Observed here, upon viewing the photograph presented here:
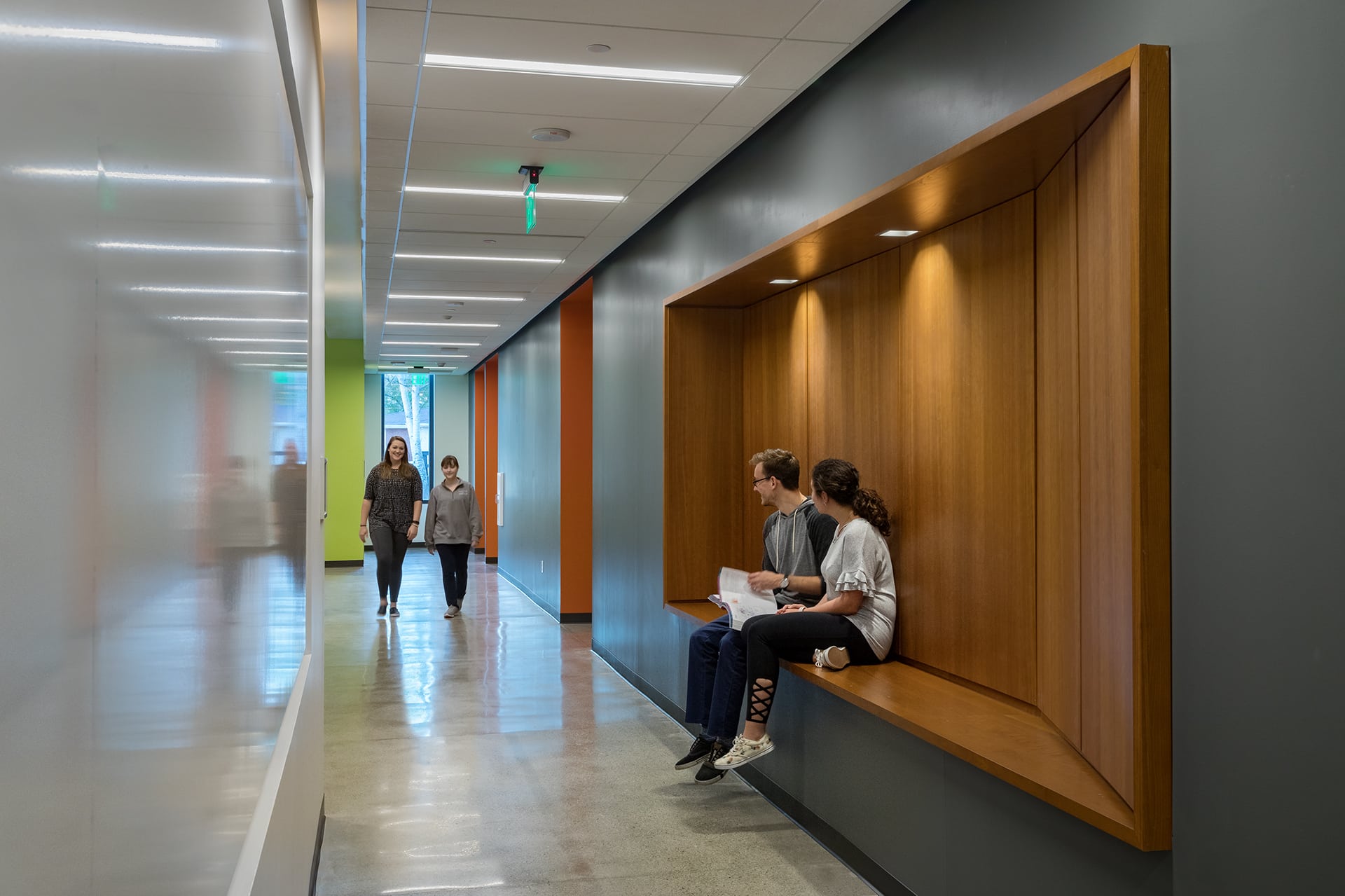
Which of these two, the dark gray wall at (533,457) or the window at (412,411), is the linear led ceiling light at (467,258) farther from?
the window at (412,411)

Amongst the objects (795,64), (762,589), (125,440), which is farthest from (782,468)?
(125,440)

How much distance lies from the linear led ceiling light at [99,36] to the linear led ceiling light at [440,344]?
48.9 feet

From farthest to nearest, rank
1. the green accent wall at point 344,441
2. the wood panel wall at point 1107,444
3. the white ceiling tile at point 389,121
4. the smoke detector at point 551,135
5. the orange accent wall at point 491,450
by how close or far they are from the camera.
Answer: the orange accent wall at point 491,450
the green accent wall at point 344,441
the smoke detector at point 551,135
the white ceiling tile at point 389,121
the wood panel wall at point 1107,444

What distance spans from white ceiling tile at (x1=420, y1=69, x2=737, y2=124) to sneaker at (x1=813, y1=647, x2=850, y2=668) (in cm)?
247

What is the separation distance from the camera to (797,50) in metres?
4.33

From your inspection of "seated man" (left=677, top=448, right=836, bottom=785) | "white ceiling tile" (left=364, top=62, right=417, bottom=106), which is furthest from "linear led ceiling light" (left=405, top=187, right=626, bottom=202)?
"seated man" (left=677, top=448, right=836, bottom=785)

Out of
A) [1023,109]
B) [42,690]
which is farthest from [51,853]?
[1023,109]

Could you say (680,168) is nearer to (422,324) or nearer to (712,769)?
(712,769)

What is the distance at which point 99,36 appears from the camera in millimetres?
701

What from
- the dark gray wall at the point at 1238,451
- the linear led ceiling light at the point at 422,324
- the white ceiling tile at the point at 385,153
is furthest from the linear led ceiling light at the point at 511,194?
the linear led ceiling light at the point at 422,324

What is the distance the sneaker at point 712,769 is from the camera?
5223 millimetres

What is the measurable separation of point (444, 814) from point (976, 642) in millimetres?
2519

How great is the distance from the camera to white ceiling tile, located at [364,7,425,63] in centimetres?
394

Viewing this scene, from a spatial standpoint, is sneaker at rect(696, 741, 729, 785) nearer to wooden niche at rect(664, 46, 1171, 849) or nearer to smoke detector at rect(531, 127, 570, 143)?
wooden niche at rect(664, 46, 1171, 849)
